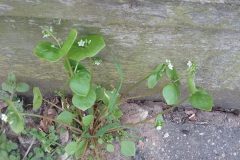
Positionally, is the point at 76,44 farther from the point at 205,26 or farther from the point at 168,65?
the point at 205,26

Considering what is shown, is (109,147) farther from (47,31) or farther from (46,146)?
(47,31)

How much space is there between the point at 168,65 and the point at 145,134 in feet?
2.03

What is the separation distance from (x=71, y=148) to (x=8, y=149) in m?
0.33

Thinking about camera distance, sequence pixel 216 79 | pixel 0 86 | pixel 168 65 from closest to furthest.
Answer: pixel 168 65, pixel 216 79, pixel 0 86

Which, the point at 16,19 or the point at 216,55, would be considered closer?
the point at 16,19

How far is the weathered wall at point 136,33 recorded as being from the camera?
136 centimetres

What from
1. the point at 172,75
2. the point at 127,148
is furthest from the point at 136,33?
the point at 127,148

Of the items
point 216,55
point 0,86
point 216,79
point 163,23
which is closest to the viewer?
point 163,23

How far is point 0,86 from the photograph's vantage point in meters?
2.00

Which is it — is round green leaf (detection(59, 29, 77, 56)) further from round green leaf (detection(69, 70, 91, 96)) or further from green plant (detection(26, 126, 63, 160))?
green plant (detection(26, 126, 63, 160))

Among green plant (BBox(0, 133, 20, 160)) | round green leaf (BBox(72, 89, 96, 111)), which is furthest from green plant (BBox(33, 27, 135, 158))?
green plant (BBox(0, 133, 20, 160))

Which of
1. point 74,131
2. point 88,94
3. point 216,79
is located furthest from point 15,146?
point 216,79

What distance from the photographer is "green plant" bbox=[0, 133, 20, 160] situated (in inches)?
74.4

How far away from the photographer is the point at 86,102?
153 centimetres
